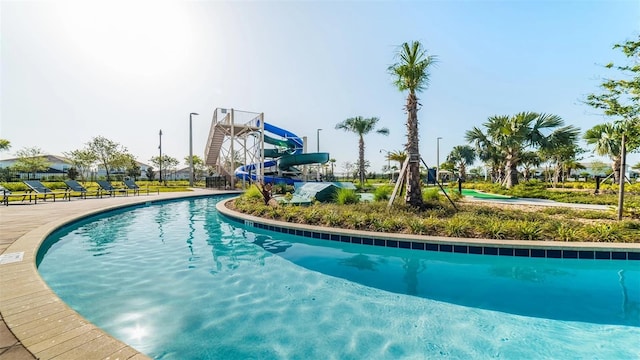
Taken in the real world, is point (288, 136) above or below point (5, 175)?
above

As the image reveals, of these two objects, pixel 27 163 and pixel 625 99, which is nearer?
pixel 625 99

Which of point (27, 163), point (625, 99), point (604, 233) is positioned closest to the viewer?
point (604, 233)

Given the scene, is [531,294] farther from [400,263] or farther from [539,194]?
[539,194]

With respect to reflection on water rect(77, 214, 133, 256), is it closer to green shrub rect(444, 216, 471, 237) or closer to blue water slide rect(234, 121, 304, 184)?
green shrub rect(444, 216, 471, 237)

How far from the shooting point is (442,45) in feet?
34.5

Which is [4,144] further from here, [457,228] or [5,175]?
[457,228]

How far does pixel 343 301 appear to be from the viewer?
403 cm

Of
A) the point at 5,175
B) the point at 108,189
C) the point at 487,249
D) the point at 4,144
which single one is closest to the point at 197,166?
the point at 5,175

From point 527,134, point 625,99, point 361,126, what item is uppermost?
point 361,126

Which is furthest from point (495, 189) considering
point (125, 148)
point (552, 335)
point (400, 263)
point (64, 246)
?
point (125, 148)

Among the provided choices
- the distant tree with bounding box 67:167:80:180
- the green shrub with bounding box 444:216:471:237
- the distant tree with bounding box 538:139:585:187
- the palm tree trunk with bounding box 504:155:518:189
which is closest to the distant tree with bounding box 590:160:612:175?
the distant tree with bounding box 538:139:585:187

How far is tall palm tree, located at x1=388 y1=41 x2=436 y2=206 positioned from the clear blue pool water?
383 centimetres

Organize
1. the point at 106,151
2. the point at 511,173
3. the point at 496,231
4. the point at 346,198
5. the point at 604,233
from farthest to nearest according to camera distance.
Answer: the point at 106,151 < the point at 511,173 < the point at 346,198 < the point at 496,231 < the point at 604,233

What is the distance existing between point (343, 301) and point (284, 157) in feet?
72.5
